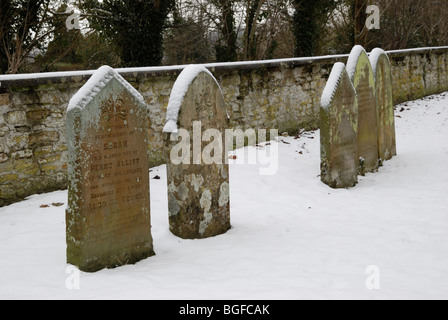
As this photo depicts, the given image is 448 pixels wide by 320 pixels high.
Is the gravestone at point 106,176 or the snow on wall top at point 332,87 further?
the snow on wall top at point 332,87

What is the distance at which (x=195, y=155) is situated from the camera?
14.9 feet

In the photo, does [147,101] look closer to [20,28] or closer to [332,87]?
[332,87]

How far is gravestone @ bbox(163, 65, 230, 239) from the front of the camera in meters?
4.42

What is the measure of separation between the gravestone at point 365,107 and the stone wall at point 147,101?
204cm

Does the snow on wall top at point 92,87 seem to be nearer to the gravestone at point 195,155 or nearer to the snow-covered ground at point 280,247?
the gravestone at point 195,155

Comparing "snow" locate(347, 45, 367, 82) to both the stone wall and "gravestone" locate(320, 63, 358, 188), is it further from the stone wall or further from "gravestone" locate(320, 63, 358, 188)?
the stone wall

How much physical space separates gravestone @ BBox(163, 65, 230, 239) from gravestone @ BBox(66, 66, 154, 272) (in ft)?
1.33

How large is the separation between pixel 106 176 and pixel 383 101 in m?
5.26

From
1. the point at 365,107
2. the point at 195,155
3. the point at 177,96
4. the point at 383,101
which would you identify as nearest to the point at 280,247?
the point at 195,155

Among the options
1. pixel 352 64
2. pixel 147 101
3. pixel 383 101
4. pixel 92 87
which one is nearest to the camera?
pixel 92 87

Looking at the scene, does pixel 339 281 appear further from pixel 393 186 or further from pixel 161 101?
pixel 161 101

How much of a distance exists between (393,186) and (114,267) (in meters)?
4.17

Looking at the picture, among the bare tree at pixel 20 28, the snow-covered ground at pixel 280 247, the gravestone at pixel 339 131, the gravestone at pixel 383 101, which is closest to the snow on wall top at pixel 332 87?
the gravestone at pixel 339 131

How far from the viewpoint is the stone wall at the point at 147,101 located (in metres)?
5.69
